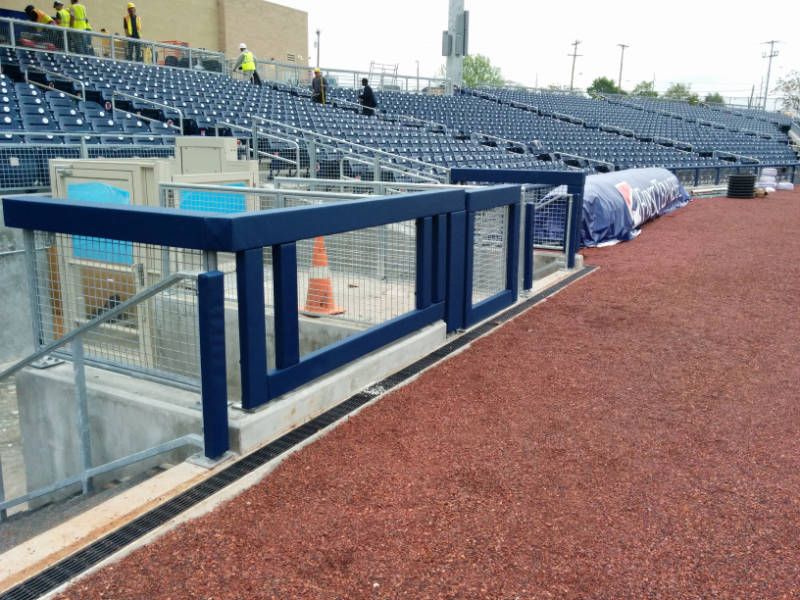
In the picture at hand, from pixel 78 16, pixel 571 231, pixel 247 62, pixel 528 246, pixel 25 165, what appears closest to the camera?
pixel 528 246

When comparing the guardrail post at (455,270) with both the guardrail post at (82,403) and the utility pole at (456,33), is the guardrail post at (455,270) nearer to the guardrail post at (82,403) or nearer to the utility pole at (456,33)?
the guardrail post at (82,403)

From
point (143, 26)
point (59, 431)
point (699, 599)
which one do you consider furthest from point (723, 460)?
point (143, 26)

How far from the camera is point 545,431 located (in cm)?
409

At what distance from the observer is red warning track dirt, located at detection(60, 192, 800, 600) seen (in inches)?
106

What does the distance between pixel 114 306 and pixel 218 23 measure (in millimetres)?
34642

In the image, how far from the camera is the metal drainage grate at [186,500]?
2.67 m

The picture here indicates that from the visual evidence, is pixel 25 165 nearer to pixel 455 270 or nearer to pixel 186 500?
pixel 455 270

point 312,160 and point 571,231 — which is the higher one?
point 312,160

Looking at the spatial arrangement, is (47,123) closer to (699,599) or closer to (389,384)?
(389,384)

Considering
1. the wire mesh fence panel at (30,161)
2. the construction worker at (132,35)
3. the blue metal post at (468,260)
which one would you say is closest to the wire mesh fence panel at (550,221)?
the blue metal post at (468,260)

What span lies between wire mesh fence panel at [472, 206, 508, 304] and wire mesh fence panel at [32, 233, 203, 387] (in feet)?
9.26

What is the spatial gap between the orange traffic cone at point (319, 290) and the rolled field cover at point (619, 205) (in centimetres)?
684

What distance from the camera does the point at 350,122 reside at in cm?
1834

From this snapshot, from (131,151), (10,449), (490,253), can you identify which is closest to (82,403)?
(10,449)
